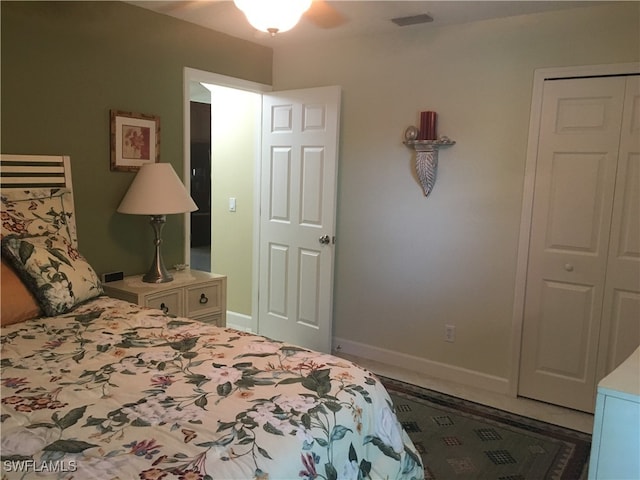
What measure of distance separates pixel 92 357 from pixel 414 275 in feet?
7.52

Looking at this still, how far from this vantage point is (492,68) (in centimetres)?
312

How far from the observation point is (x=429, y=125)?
3.29 meters

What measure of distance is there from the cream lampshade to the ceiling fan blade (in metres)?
1.26

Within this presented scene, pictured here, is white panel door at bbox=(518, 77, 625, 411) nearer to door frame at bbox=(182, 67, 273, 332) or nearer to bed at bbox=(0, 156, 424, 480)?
bed at bbox=(0, 156, 424, 480)

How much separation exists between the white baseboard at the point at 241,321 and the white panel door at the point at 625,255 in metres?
2.62

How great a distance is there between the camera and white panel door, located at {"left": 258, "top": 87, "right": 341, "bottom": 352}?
12.1 ft

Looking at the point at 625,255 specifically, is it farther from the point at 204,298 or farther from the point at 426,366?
the point at 204,298

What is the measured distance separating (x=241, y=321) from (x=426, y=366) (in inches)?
66.6

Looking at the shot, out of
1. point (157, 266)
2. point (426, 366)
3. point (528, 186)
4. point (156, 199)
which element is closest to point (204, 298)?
point (157, 266)

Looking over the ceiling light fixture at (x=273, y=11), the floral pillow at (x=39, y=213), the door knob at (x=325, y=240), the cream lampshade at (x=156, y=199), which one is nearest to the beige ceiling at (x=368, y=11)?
the ceiling light fixture at (x=273, y=11)

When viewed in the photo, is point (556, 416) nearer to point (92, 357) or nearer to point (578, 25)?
point (578, 25)

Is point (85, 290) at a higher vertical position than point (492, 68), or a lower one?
lower

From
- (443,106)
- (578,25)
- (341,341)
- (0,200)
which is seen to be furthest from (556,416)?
(0,200)

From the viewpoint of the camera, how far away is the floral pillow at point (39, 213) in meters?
2.34
